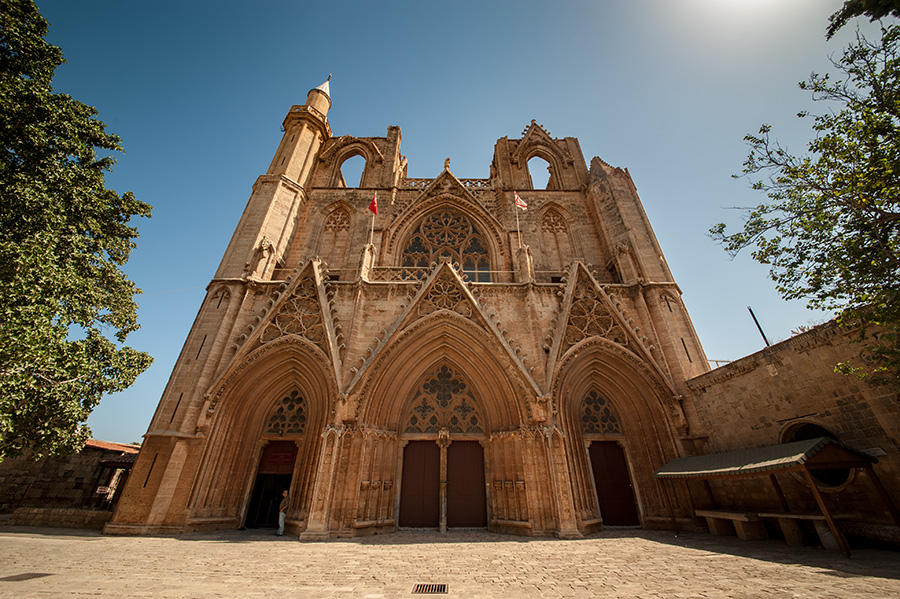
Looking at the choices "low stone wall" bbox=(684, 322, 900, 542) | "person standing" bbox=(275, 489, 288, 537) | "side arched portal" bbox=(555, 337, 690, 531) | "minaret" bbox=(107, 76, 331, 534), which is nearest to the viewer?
"low stone wall" bbox=(684, 322, 900, 542)

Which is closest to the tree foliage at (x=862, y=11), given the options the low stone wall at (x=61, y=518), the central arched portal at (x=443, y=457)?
the central arched portal at (x=443, y=457)

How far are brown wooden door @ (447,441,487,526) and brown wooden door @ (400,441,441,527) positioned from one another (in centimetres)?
36

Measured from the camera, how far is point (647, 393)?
984cm

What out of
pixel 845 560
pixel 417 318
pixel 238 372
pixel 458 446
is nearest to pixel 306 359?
pixel 238 372

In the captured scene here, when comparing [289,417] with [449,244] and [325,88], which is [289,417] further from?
[325,88]

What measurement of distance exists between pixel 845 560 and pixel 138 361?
1532 centimetres

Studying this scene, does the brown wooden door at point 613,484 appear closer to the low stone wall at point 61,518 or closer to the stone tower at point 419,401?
Result: the stone tower at point 419,401

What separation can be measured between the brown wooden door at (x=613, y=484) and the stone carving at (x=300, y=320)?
8.57 meters

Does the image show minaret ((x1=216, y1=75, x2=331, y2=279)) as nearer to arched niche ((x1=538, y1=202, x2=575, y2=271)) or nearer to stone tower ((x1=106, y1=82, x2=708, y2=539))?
stone tower ((x1=106, y1=82, x2=708, y2=539))

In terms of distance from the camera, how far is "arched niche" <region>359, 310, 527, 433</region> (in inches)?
371

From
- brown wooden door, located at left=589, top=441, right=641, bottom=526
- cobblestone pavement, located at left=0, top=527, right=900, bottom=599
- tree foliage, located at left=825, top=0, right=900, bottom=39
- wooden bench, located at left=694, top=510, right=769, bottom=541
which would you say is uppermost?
tree foliage, located at left=825, top=0, right=900, bottom=39

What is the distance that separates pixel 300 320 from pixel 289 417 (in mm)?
2925

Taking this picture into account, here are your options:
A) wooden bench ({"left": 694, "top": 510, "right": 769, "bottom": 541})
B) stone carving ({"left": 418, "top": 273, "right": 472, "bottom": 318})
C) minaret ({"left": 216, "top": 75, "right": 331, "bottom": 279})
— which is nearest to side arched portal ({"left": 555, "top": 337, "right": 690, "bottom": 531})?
wooden bench ({"left": 694, "top": 510, "right": 769, "bottom": 541})

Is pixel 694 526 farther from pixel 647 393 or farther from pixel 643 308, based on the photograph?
pixel 643 308
